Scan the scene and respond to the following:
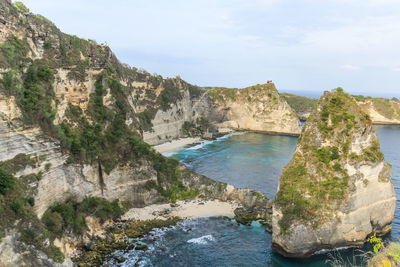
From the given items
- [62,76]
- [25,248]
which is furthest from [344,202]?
[62,76]

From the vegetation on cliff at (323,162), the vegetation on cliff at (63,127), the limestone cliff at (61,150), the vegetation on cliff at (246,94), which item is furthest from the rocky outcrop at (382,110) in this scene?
the vegetation on cliff at (63,127)

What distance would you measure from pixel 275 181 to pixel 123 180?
28.2 metres

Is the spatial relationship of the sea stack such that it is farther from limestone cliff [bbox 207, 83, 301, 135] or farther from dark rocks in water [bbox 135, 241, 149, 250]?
limestone cliff [bbox 207, 83, 301, 135]

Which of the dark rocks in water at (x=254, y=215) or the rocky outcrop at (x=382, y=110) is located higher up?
the rocky outcrop at (x=382, y=110)

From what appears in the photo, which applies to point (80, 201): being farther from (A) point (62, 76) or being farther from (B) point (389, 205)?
(B) point (389, 205)

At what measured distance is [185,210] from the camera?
42125 millimetres

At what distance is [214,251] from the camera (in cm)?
3262

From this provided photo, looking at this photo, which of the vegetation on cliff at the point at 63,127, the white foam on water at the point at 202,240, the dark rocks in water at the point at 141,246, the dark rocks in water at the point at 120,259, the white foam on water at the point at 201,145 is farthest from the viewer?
the white foam on water at the point at 201,145

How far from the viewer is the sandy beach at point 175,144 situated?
263 feet

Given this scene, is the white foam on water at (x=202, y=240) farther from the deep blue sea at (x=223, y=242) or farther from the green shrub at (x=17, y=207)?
the green shrub at (x=17, y=207)

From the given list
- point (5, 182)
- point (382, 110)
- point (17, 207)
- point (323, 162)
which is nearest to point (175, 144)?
point (323, 162)

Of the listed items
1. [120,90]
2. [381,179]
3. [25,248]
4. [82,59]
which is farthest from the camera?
[120,90]

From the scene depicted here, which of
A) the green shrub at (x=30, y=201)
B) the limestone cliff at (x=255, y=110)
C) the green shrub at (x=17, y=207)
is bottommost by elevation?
the green shrub at (x=30, y=201)

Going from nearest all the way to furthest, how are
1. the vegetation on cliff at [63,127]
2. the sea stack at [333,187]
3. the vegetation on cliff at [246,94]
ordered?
the vegetation on cliff at [63,127], the sea stack at [333,187], the vegetation on cliff at [246,94]
